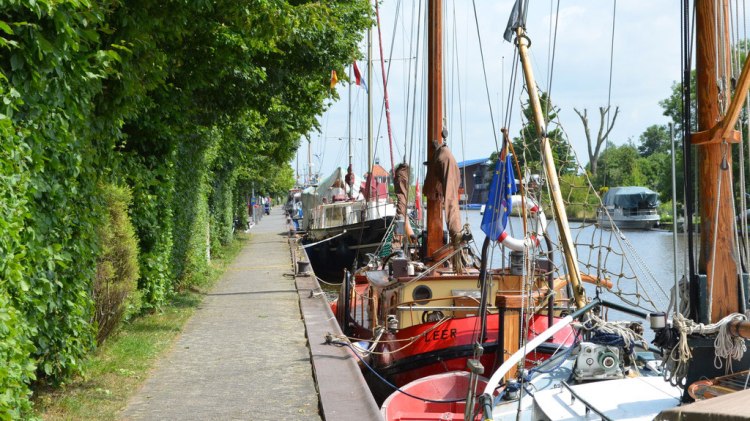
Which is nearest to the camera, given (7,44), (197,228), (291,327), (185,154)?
(7,44)

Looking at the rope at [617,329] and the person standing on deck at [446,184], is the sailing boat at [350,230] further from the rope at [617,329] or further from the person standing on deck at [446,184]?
the rope at [617,329]

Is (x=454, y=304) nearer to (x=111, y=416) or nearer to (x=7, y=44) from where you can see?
(x=111, y=416)

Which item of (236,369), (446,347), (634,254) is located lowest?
(236,369)

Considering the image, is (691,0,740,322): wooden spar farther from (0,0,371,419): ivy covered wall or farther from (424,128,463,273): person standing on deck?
(424,128,463,273): person standing on deck

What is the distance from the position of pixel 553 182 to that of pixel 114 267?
508cm

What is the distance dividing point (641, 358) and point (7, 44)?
670 cm

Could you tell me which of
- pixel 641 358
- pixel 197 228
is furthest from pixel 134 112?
pixel 197 228

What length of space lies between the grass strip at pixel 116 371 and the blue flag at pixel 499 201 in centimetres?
426

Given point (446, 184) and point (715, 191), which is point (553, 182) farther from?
point (446, 184)

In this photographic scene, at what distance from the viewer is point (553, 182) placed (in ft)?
28.6

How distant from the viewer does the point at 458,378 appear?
937cm

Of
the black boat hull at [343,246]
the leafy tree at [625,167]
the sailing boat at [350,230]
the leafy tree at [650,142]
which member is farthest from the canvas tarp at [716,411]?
the leafy tree at [650,142]

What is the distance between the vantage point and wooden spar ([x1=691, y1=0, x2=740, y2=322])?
5957mm

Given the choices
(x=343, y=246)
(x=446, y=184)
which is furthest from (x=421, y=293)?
(x=343, y=246)
